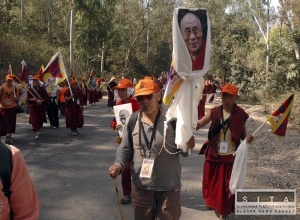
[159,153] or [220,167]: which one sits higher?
[159,153]

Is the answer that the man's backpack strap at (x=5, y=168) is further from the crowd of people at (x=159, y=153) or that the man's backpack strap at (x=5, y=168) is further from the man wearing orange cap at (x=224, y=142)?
the man wearing orange cap at (x=224, y=142)

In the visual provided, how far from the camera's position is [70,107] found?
1177cm

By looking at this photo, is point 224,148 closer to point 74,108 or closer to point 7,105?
point 7,105

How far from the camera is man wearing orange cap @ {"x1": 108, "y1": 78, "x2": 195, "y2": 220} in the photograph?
146 inches

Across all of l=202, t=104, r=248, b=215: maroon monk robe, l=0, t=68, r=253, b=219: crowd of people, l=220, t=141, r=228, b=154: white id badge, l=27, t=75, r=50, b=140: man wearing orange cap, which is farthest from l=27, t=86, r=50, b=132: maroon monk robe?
l=220, t=141, r=228, b=154: white id badge

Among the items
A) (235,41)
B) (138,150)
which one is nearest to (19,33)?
(235,41)

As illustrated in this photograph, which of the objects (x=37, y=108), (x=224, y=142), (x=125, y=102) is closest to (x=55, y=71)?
(x=37, y=108)

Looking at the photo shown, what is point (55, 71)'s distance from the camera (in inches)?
444

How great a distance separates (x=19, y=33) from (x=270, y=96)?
18726 millimetres

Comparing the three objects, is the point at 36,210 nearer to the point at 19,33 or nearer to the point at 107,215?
the point at 107,215

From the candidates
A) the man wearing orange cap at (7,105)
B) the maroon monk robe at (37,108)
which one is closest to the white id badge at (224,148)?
the man wearing orange cap at (7,105)

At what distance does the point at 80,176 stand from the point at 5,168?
17.4ft

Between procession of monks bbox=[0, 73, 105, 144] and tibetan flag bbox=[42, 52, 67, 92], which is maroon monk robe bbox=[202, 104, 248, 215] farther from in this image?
tibetan flag bbox=[42, 52, 67, 92]

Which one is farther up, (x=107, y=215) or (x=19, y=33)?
(x=19, y=33)
